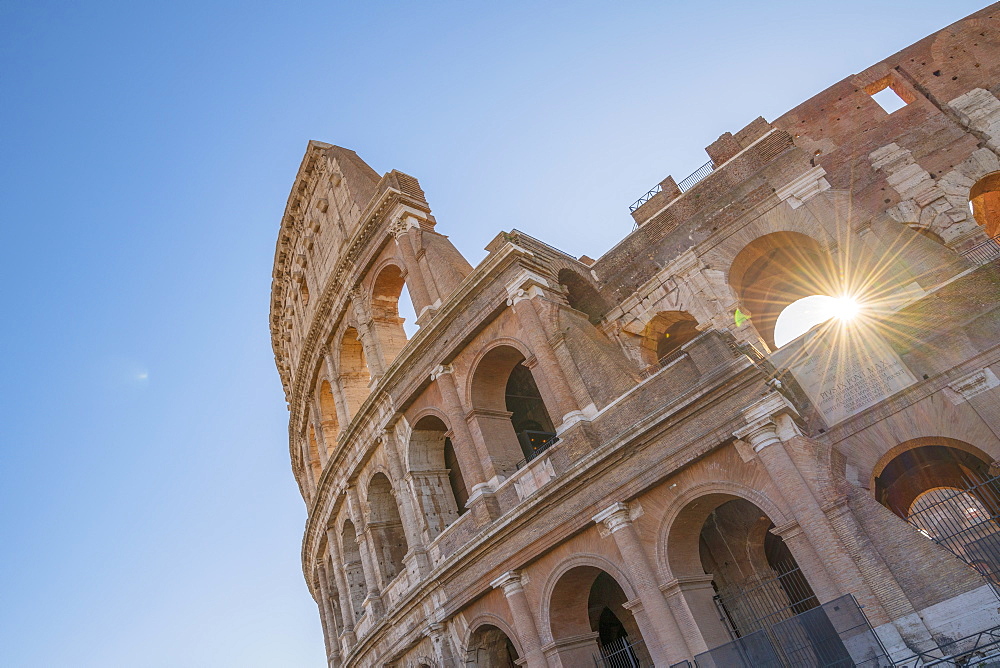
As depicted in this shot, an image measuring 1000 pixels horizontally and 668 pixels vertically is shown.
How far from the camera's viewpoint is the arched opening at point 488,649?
38.0 ft

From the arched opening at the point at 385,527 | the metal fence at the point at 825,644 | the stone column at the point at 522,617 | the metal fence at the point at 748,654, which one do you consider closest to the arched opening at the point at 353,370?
the arched opening at the point at 385,527

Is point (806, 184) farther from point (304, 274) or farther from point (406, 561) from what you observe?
point (304, 274)

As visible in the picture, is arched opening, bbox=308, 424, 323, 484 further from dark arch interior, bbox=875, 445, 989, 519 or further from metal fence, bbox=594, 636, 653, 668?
dark arch interior, bbox=875, 445, 989, 519

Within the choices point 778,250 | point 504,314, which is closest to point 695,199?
point 778,250

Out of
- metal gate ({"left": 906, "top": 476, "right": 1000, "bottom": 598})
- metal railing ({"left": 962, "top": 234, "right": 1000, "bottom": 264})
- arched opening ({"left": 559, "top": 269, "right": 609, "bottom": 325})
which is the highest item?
arched opening ({"left": 559, "top": 269, "right": 609, "bottom": 325})

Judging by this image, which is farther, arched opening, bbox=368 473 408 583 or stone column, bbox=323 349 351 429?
stone column, bbox=323 349 351 429

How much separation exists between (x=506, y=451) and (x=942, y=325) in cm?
708

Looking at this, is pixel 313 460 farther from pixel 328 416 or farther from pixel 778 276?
pixel 778 276

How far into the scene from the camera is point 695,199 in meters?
13.5

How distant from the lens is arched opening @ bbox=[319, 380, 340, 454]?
19844 mm

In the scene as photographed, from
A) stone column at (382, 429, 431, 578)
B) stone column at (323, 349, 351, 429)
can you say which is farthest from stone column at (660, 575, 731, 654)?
stone column at (323, 349, 351, 429)

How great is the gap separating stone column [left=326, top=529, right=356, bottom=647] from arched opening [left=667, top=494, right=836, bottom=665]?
30.3ft

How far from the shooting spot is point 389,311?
16.9 m

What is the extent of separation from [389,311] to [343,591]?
6.98 m
